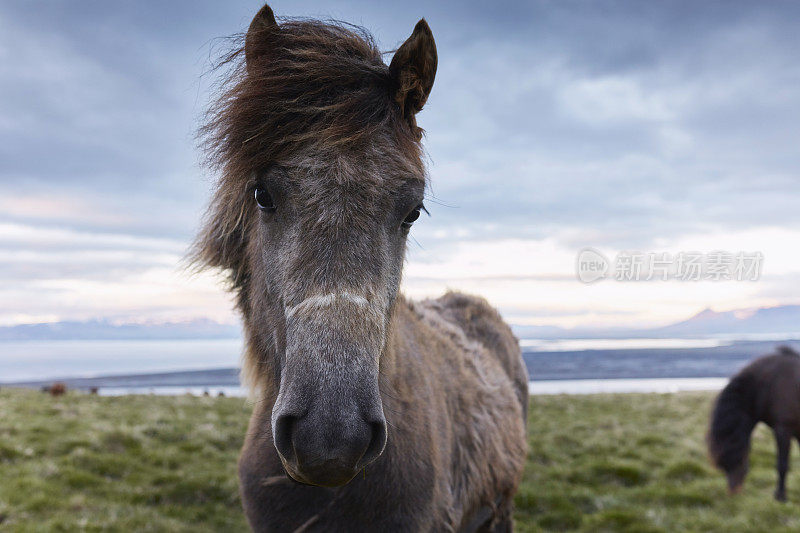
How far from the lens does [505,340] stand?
5.60 m

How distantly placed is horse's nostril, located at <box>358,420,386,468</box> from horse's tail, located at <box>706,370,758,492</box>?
8363mm

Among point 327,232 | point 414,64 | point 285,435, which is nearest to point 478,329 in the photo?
point 414,64

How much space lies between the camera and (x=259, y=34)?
95.5 inches

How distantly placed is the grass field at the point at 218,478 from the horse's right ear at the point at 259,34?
5.52 meters

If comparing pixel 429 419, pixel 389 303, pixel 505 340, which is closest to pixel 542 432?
pixel 505 340

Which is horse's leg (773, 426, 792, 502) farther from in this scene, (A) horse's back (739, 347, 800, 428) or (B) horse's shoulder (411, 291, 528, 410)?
(B) horse's shoulder (411, 291, 528, 410)

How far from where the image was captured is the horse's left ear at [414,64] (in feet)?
7.47

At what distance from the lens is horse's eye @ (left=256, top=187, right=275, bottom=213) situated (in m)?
2.14

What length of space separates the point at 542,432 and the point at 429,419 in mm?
9584

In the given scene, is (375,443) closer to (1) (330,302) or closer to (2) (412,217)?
(1) (330,302)

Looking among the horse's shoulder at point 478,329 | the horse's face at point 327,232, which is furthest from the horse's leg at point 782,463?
the horse's face at point 327,232

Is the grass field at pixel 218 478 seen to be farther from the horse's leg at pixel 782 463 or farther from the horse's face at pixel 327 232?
the horse's face at pixel 327 232

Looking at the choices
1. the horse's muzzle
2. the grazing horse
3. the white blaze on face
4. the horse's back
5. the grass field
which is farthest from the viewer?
the horse's back

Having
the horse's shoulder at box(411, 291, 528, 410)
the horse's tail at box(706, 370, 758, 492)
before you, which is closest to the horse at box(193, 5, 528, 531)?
the horse's shoulder at box(411, 291, 528, 410)
